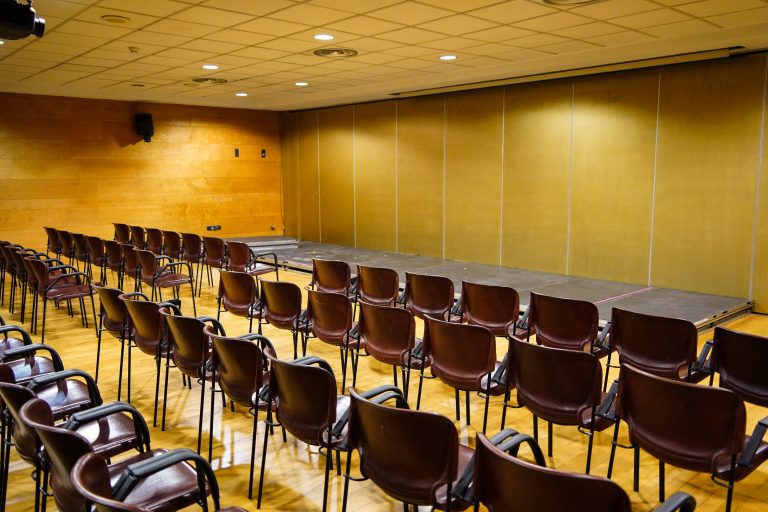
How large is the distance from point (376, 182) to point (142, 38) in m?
6.59

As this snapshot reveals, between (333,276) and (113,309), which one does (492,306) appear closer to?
(333,276)

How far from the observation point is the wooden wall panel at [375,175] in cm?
1270

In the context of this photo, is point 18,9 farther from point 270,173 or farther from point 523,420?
point 270,173

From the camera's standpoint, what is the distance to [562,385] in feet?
10.7

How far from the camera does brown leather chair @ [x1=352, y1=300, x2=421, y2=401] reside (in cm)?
417

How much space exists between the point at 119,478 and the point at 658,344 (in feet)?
10.3

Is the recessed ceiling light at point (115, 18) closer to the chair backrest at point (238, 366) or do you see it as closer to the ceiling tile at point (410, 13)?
the ceiling tile at point (410, 13)

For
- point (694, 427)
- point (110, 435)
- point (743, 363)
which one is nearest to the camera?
point (694, 427)

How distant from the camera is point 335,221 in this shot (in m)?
14.2

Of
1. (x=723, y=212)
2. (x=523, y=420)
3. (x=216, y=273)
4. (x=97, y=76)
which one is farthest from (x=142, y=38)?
(x=723, y=212)

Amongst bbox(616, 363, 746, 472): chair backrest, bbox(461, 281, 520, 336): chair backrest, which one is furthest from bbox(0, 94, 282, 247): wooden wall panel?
bbox(616, 363, 746, 472): chair backrest

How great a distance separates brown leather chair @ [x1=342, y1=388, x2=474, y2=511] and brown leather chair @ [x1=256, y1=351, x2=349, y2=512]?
9.7 inches

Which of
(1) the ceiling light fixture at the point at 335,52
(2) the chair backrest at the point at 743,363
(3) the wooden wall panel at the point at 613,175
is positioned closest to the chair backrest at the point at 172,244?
(1) the ceiling light fixture at the point at 335,52

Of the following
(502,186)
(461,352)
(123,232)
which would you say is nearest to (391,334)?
(461,352)
